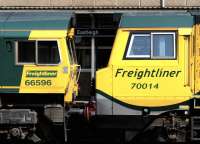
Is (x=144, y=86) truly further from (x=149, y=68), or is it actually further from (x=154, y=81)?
(x=149, y=68)

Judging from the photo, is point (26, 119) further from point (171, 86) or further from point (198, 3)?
point (198, 3)


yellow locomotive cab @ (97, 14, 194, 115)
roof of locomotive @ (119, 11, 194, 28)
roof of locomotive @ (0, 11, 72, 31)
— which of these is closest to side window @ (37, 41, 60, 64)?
roof of locomotive @ (0, 11, 72, 31)

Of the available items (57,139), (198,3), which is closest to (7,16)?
(57,139)

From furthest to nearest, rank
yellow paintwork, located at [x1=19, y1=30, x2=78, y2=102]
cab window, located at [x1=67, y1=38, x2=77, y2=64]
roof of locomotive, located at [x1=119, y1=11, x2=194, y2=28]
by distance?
1. cab window, located at [x1=67, y1=38, x2=77, y2=64]
2. roof of locomotive, located at [x1=119, y1=11, x2=194, y2=28]
3. yellow paintwork, located at [x1=19, y1=30, x2=78, y2=102]

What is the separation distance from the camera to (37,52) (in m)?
13.2

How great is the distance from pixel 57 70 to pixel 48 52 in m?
0.48

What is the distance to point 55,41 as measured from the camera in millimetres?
13203

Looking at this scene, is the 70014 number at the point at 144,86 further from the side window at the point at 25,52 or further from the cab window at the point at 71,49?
the side window at the point at 25,52

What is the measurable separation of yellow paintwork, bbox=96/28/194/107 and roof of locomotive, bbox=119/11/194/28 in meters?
0.12

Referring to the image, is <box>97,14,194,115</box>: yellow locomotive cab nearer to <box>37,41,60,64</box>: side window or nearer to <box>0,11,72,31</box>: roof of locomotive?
<box>37,41,60,64</box>: side window

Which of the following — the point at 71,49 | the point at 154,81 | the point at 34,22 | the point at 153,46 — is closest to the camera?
the point at 154,81

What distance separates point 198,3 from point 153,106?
8469mm

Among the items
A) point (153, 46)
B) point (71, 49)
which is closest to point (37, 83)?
point (71, 49)

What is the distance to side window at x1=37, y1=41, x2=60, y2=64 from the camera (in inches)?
520
